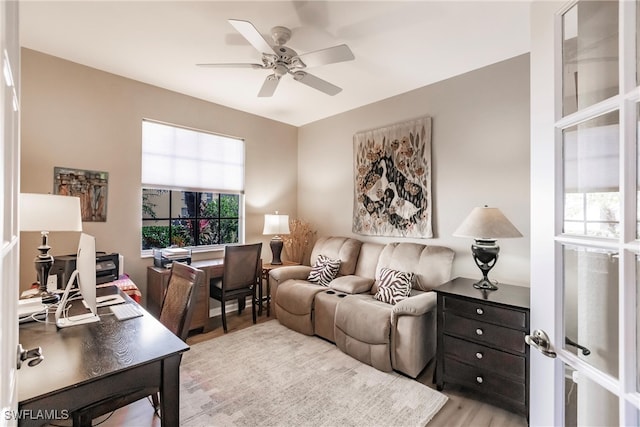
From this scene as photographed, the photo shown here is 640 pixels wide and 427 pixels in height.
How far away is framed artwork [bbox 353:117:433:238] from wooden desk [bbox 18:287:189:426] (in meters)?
2.69

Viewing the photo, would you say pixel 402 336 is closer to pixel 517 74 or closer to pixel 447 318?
pixel 447 318

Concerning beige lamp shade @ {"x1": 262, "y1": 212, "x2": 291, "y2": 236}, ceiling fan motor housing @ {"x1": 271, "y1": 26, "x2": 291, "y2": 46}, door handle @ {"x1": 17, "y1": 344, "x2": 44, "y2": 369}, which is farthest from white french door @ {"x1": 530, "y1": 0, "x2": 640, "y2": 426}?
beige lamp shade @ {"x1": 262, "y1": 212, "x2": 291, "y2": 236}

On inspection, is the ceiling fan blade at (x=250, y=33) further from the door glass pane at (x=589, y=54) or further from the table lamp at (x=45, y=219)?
the table lamp at (x=45, y=219)

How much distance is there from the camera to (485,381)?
6.61 ft

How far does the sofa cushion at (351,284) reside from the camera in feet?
10.1

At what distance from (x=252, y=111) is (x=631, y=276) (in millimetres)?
4207

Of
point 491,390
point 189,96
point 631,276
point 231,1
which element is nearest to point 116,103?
point 189,96

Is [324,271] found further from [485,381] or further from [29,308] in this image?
[29,308]

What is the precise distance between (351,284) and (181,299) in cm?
180

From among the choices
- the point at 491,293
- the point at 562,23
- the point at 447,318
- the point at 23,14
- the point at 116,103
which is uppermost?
the point at 23,14

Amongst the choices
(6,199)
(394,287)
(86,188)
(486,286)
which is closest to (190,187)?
(86,188)

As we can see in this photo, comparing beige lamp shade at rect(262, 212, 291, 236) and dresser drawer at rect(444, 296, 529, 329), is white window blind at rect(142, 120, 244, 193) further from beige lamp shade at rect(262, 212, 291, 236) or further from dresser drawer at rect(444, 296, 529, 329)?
dresser drawer at rect(444, 296, 529, 329)

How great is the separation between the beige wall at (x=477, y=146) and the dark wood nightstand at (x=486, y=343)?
25.2 inches

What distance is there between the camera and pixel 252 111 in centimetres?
413
